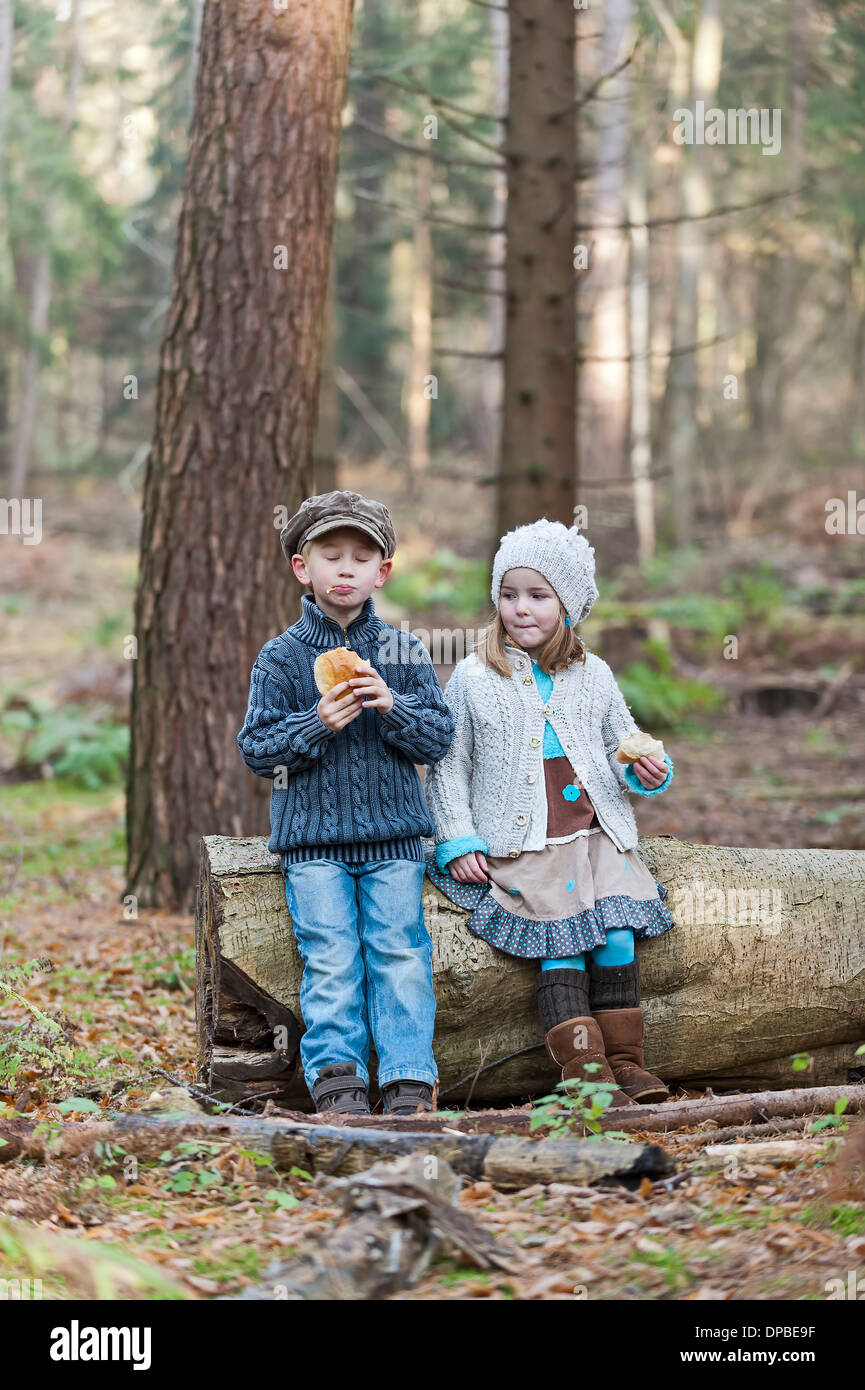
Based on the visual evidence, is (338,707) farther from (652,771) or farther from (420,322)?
(420,322)

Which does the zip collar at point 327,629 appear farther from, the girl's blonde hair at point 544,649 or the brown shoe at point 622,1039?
the brown shoe at point 622,1039

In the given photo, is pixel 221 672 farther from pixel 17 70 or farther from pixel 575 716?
pixel 17 70

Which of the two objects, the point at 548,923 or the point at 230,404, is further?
the point at 230,404

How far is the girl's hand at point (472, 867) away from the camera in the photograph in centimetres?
436

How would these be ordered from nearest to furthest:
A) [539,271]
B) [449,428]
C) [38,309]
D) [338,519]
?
[338,519], [539,271], [38,309], [449,428]

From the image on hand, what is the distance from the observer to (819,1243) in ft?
9.83

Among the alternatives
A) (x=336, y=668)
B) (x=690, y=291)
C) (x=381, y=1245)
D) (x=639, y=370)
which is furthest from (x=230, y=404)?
(x=639, y=370)

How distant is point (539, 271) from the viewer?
834 cm

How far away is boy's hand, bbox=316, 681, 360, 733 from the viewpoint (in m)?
4.02

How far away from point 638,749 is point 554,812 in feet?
1.22

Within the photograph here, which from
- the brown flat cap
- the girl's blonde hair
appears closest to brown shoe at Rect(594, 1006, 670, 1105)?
the girl's blonde hair

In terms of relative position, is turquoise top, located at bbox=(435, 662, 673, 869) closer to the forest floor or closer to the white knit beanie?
the white knit beanie

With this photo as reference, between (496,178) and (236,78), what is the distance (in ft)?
61.5

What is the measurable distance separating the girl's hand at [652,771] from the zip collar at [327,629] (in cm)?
106
